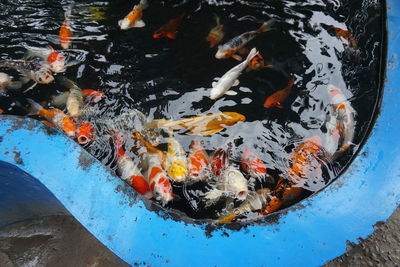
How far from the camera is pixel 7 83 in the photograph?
12.1 feet

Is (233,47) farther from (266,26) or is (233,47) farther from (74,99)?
(74,99)

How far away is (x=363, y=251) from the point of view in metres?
2.33

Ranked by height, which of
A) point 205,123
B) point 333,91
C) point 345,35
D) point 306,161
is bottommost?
point 205,123

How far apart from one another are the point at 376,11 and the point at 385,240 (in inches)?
102

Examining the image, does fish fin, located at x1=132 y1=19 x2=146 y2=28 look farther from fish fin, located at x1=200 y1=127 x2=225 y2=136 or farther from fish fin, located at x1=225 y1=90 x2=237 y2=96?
fish fin, located at x1=200 y1=127 x2=225 y2=136

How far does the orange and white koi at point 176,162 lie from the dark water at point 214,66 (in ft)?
0.30

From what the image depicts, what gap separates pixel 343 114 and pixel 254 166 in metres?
1.10

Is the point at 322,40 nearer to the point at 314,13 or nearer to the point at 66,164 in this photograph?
the point at 314,13

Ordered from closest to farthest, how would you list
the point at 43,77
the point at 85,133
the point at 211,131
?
the point at 85,133 → the point at 211,131 → the point at 43,77

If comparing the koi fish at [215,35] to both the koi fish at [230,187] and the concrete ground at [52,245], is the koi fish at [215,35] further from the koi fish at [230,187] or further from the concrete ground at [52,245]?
the concrete ground at [52,245]

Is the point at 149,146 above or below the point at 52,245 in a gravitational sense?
above

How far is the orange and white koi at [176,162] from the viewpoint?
9.72ft

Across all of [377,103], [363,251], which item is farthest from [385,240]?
[377,103]

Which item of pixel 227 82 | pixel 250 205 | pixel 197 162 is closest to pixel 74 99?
pixel 197 162
